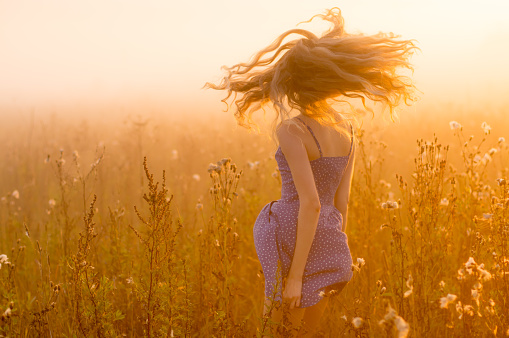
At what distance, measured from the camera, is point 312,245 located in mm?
2584

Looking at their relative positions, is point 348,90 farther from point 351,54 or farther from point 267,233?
point 267,233

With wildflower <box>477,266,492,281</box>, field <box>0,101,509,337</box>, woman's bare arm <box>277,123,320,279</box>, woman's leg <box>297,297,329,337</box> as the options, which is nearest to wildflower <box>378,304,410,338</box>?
field <box>0,101,509,337</box>

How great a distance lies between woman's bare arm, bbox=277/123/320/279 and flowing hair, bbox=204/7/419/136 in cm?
16

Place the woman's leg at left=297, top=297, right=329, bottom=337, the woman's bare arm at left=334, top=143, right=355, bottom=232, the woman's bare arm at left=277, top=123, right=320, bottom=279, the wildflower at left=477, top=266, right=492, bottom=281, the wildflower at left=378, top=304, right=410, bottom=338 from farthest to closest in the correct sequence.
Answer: the woman's bare arm at left=334, top=143, right=355, bottom=232 < the woman's leg at left=297, top=297, right=329, bottom=337 < the woman's bare arm at left=277, top=123, right=320, bottom=279 < the wildflower at left=477, top=266, right=492, bottom=281 < the wildflower at left=378, top=304, right=410, bottom=338

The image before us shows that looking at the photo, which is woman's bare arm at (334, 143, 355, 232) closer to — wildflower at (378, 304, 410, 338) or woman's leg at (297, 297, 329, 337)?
woman's leg at (297, 297, 329, 337)

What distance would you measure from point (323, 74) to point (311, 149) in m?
0.43

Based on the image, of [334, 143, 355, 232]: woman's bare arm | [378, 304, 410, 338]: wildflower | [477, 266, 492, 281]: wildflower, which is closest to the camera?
[378, 304, 410, 338]: wildflower

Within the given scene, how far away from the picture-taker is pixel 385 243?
4777mm

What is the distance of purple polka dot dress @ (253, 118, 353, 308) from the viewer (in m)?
2.56

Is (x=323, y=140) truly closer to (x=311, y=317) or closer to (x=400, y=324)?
(x=311, y=317)

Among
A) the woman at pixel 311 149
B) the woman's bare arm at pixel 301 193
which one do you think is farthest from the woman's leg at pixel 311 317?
the woman's bare arm at pixel 301 193

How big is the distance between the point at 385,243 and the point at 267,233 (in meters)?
2.53

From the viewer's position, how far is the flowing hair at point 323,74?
103 inches

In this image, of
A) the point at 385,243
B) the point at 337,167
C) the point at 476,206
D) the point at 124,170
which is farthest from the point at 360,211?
the point at 124,170
